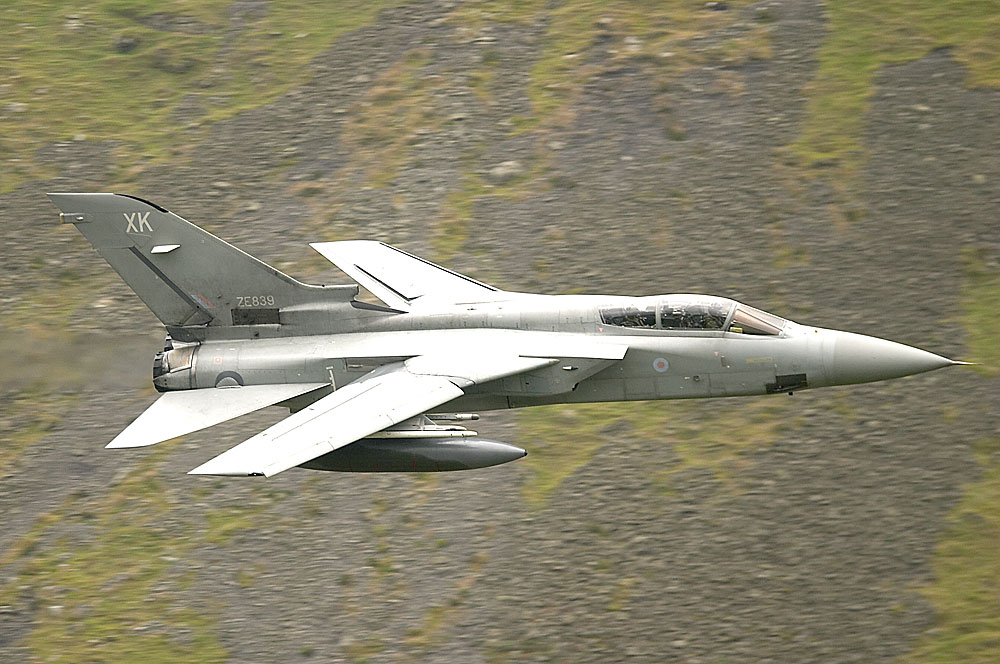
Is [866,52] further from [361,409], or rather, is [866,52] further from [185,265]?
[361,409]

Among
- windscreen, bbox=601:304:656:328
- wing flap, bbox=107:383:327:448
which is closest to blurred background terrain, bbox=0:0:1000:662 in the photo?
wing flap, bbox=107:383:327:448

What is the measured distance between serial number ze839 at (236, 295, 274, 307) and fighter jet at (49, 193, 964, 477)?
27 mm

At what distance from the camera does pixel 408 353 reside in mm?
22250

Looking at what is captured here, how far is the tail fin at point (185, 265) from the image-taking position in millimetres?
23328

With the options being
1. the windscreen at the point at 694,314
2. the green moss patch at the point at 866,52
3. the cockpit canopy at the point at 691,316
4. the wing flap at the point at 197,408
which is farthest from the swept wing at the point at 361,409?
the green moss patch at the point at 866,52

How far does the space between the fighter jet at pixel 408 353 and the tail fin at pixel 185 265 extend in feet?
0.09

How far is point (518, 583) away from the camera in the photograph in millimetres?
23812

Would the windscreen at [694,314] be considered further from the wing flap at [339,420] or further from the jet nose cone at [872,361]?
the wing flap at [339,420]

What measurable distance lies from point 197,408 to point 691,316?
918 cm

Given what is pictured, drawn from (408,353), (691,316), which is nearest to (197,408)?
(408,353)

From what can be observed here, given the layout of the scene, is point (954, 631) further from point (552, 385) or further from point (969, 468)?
point (552, 385)

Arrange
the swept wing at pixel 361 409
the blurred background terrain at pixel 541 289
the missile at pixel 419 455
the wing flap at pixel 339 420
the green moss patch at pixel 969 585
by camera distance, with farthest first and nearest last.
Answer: the blurred background terrain at pixel 541 289
the green moss patch at pixel 969 585
the missile at pixel 419 455
the swept wing at pixel 361 409
the wing flap at pixel 339 420

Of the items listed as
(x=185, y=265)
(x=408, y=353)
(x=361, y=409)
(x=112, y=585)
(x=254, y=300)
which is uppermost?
(x=185, y=265)

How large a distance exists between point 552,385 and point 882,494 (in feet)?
25.4
